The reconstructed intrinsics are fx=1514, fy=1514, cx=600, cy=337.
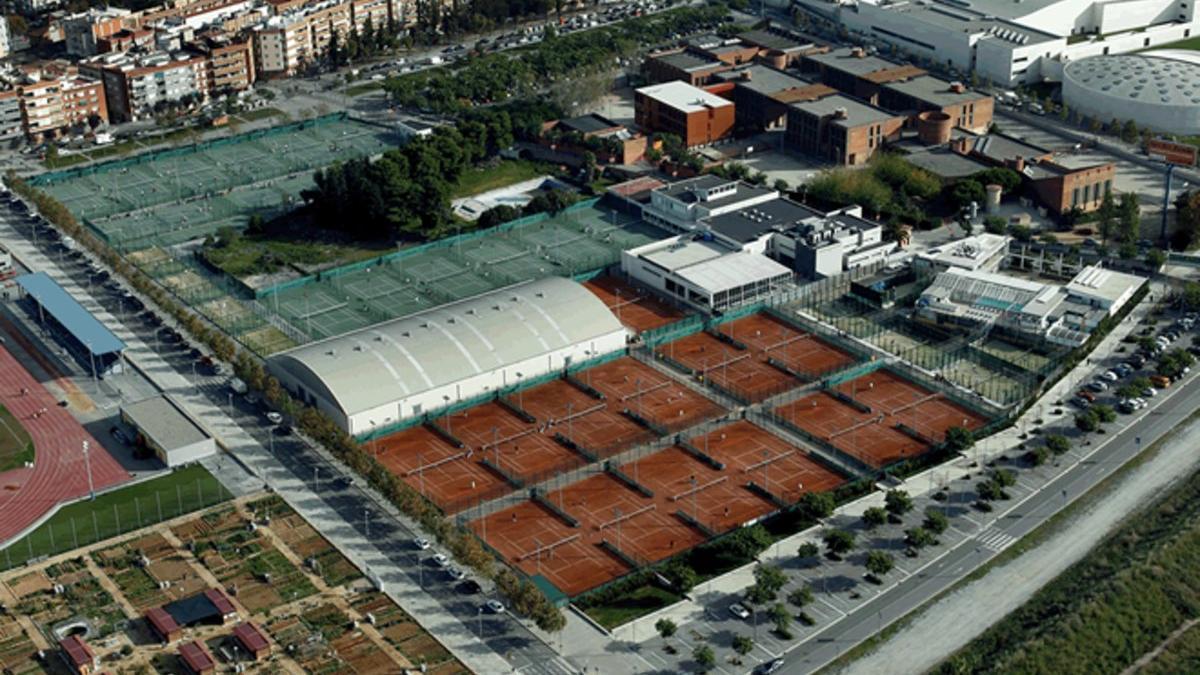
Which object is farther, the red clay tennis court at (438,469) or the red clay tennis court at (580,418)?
the red clay tennis court at (580,418)

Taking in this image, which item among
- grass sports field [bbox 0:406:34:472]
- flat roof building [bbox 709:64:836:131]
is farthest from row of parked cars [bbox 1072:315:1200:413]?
grass sports field [bbox 0:406:34:472]

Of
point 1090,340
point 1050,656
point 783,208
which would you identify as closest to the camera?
point 1050,656

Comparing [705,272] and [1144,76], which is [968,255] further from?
[1144,76]

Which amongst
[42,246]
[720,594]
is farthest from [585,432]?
[42,246]

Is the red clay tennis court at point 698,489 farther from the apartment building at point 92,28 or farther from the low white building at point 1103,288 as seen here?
the apartment building at point 92,28

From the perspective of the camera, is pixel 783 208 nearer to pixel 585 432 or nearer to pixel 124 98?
pixel 585 432

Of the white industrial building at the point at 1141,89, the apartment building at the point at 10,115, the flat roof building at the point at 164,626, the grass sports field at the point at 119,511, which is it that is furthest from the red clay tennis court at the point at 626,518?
the apartment building at the point at 10,115

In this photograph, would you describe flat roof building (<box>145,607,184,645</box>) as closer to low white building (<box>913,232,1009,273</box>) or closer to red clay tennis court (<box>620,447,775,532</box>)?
red clay tennis court (<box>620,447,775,532</box>)
